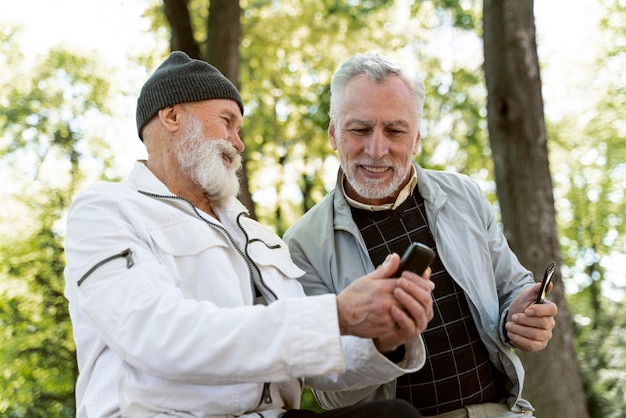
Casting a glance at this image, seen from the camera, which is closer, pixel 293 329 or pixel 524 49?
pixel 293 329

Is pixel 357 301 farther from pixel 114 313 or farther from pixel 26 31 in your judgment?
pixel 26 31

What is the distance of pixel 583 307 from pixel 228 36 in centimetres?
1235

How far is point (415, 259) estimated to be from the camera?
2.17 m

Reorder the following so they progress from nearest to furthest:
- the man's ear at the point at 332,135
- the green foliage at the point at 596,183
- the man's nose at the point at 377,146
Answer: the man's nose at the point at 377,146
the man's ear at the point at 332,135
the green foliage at the point at 596,183

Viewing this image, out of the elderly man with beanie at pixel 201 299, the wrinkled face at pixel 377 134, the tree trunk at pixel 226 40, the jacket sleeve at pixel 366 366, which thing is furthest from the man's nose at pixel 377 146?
the tree trunk at pixel 226 40

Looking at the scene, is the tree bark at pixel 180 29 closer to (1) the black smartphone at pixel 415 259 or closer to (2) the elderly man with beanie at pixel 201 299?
(2) the elderly man with beanie at pixel 201 299

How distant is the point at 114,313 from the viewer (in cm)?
226

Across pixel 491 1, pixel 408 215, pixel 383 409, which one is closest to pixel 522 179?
pixel 491 1

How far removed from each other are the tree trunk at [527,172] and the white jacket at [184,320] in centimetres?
341

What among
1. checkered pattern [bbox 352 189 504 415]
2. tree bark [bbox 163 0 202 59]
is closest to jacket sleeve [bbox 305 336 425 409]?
checkered pattern [bbox 352 189 504 415]

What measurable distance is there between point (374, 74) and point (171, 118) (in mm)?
947

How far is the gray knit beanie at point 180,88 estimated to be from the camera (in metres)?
2.99

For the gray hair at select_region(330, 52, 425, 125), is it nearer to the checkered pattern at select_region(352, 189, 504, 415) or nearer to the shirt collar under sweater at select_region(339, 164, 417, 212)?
the shirt collar under sweater at select_region(339, 164, 417, 212)

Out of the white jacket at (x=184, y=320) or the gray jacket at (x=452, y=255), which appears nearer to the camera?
the white jacket at (x=184, y=320)
